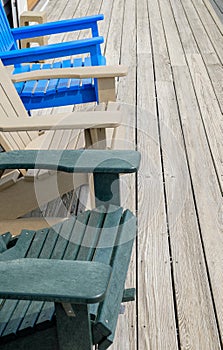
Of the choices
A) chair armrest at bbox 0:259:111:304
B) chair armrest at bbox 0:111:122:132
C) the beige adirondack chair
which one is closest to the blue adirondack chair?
the beige adirondack chair

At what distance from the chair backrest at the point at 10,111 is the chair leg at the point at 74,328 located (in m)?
1.07

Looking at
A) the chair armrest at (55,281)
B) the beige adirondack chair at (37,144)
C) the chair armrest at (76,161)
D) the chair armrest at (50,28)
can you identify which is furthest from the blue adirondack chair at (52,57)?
the chair armrest at (55,281)

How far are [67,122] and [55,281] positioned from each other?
956 millimetres

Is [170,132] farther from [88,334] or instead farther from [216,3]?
[216,3]

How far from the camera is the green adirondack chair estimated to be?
120cm

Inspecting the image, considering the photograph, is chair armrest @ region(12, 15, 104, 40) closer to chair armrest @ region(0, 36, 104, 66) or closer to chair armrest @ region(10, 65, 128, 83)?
chair armrest @ region(0, 36, 104, 66)

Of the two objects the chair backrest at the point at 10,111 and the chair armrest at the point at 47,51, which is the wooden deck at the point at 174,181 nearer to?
the chair backrest at the point at 10,111

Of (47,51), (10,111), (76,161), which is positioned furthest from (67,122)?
(47,51)

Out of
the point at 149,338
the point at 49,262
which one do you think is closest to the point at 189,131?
the point at 149,338

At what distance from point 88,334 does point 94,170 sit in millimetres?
532

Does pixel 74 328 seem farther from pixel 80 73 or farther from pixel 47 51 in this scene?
pixel 47 51

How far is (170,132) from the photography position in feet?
10.9

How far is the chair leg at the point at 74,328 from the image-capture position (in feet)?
4.08

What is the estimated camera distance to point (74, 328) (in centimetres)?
128
